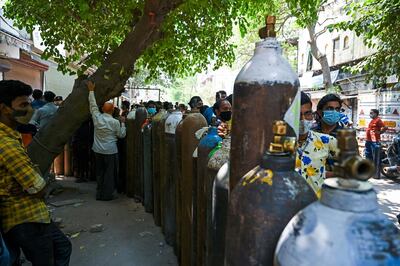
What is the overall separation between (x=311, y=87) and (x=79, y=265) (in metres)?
19.1

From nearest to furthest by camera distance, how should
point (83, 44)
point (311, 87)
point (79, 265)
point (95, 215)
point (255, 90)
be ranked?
point (255, 90), point (79, 265), point (95, 215), point (83, 44), point (311, 87)

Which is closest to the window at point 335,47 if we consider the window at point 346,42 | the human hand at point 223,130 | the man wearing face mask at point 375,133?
the window at point 346,42

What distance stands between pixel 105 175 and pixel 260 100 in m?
5.48

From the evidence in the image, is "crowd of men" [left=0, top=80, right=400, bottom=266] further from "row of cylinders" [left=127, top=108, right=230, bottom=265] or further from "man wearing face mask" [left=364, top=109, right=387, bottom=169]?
"man wearing face mask" [left=364, top=109, right=387, bottom=169]

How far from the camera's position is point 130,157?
6.66m

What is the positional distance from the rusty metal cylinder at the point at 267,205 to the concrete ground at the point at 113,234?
2971 millimetres

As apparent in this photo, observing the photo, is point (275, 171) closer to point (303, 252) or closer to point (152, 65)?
point (303, 252)

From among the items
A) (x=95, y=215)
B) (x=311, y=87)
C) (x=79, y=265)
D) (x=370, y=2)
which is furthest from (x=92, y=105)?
(x=311, y=87)

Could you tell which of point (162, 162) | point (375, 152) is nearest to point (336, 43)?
point (375, 152)

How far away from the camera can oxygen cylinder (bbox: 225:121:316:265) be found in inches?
48.3

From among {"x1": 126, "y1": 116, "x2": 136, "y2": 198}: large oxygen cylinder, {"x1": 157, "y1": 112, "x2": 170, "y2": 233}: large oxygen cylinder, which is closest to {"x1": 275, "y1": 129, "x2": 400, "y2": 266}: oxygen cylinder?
{"x1": 157, "y1": 112, "x2": 170, "y2": 233}: large oxygen cylinder

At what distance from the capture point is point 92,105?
4.11 meters

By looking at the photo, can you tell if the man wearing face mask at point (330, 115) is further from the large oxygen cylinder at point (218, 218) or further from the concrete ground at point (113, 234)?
the concrete ground at point (113, 234)

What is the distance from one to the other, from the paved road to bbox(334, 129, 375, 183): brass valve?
211 inches
